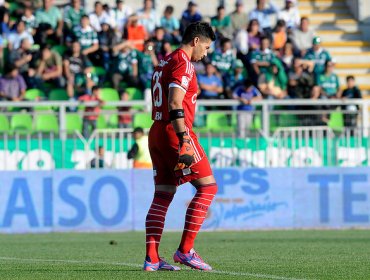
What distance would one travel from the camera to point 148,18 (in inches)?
1007

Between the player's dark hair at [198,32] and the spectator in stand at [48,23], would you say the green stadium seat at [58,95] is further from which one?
the player's dark hair at [198,32]

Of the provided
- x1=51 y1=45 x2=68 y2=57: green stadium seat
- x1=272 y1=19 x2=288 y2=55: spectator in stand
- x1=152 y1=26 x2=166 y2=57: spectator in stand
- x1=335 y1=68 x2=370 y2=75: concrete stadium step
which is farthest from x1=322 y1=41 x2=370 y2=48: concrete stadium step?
x1=51 y1=45 x2=68 y2=57: green stadium seat

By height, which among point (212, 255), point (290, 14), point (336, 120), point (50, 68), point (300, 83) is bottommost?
point (212, 255)

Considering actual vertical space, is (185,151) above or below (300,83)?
below

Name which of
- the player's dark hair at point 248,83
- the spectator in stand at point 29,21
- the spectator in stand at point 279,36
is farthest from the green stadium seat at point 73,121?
the spectator in stand at point 279,36

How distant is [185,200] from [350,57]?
351 inches

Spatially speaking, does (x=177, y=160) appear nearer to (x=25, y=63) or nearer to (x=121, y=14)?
(x=25, y=63)

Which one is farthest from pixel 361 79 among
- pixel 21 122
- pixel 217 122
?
pixel 21 122

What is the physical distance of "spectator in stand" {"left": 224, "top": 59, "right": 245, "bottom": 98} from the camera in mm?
Answer: 23500

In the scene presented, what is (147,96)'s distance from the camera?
22281mm

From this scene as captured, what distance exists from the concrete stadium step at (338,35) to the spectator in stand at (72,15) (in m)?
6.37

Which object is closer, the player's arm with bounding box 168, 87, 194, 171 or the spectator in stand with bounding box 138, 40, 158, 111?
the player's arm with bounding box 168, 87, 194, 171

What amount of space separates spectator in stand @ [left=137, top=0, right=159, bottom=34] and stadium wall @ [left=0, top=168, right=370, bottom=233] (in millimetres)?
6104

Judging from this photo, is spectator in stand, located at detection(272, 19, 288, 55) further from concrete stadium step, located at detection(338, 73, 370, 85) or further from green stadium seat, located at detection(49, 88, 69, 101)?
green stadium seat, located at detection(49, 88, 69, 101)
